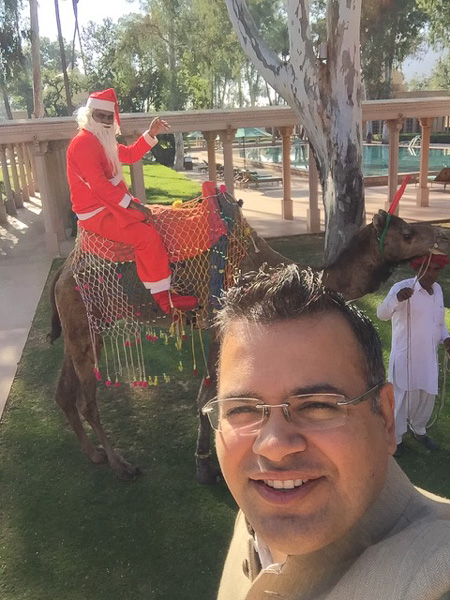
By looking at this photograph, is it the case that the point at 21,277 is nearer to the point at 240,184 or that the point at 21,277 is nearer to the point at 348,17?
the point at 348,17

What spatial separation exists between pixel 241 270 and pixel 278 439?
124 inches

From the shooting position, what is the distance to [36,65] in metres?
23.2

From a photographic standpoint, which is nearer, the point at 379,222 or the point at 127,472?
the point at 379,222

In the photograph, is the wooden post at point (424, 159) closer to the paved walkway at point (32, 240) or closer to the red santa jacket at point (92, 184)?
Result: the paved walkway at point (32, 240)

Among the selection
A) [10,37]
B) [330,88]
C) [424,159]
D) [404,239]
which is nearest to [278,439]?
[404,239]

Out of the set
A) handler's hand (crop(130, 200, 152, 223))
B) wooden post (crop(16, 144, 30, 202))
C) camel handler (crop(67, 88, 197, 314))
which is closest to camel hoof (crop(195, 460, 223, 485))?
camel handler (crop(67, 88, 197, 314))

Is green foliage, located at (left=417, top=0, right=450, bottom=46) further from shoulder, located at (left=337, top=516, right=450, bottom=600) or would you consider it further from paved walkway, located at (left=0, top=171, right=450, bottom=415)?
shoulder, located at (left=337, top=516, right=450, bottom=600)

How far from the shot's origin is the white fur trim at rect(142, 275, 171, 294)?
155 inches

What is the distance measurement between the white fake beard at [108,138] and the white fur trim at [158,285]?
923 millimetres

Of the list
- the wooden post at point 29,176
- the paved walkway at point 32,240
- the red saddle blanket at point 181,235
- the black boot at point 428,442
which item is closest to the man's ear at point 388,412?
the red saddle blanket at point 181,235

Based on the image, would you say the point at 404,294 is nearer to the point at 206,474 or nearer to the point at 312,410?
the point at 206,474

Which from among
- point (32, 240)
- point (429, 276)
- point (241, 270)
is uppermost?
point (241, 270)

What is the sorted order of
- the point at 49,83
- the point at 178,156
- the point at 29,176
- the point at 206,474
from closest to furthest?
1. the point at 206,474
2. the point at 29,176
3. the point at 178,156
4. the point at 49,83

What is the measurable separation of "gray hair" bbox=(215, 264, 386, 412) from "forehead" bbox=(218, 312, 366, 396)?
0.01 meters
